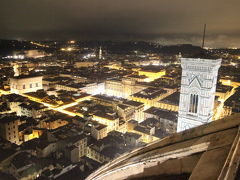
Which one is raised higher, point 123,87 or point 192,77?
point 192,77

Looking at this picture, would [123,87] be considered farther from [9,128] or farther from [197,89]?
[197,89]

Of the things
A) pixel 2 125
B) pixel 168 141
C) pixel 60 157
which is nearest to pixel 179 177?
pixel 168 141

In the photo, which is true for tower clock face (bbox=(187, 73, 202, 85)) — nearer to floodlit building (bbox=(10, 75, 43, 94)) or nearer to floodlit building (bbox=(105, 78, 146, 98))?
floodlit building (bbox=(105, 78, 146, 98))

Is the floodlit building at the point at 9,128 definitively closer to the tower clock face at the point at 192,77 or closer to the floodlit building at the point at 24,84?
the tower clock face at the point at 192,77

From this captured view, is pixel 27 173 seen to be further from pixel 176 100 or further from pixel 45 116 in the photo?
pixel 176 100

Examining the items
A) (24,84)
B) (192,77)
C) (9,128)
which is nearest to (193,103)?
(192,77)
